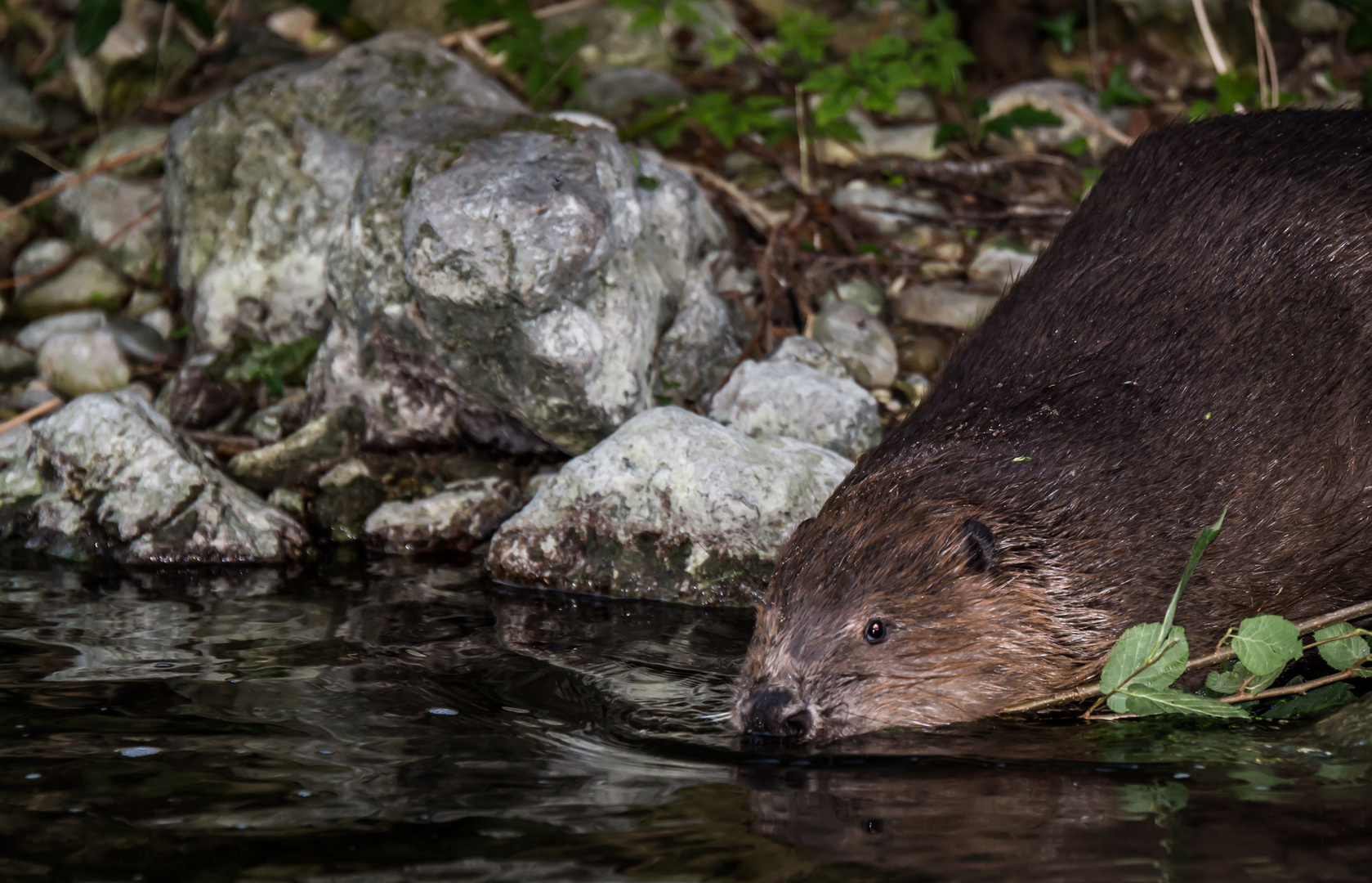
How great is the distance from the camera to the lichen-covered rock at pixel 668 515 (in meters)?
5.12

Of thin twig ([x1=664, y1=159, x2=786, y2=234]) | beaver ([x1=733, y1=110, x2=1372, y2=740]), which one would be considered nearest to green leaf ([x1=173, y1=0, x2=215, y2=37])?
thin twig ([x1=664, y1=159, x2=786, y2=234])

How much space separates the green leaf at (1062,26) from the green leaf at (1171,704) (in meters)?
6.39

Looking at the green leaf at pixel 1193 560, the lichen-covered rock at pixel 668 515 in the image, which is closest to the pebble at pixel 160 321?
the lichen-covered rock at pixel 668 515

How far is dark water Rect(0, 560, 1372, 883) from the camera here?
2.69m

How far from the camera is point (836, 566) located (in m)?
3.66

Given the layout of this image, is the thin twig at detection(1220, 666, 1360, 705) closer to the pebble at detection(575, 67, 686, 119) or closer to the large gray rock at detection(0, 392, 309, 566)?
the large gray rock at detection(0, 392, 309, 566)

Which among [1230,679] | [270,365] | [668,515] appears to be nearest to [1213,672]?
[1230,679]

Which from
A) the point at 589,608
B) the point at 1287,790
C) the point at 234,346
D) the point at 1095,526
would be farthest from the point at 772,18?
the point at 1287,790

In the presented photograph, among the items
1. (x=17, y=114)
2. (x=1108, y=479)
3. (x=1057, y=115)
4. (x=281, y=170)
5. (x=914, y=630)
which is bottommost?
(x=914, y=630)

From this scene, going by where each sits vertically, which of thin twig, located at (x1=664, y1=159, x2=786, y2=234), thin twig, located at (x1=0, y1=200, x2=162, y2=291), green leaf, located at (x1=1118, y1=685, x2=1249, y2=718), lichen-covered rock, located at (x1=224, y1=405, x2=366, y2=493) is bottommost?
green leaf, located at (x1=1118, y1=685, x2=1249, y2=718)

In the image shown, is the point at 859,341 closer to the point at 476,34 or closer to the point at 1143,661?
the point at 1143,661

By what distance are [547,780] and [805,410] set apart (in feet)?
9.46

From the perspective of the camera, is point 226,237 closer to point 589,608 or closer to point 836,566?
point 589,608

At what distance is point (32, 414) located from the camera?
6.41 m
